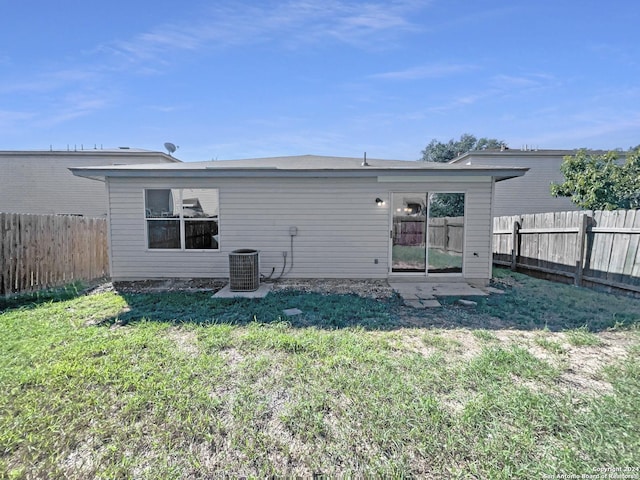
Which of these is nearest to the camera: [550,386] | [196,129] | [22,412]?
[22,412]

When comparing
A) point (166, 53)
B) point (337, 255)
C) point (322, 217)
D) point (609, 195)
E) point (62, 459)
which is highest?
point (166, 53)

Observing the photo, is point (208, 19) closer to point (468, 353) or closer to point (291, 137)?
point (468, 353)

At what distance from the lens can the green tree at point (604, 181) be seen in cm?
1134

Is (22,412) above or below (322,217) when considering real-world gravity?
below

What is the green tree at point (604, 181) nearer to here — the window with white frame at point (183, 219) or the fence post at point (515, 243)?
the fence post at point (515, 243)

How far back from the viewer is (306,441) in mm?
2064

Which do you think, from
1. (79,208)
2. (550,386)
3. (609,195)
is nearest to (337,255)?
(550,386)

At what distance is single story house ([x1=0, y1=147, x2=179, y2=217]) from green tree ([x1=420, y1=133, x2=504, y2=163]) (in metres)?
19.9

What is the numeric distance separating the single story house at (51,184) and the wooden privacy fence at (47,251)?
30.7ft

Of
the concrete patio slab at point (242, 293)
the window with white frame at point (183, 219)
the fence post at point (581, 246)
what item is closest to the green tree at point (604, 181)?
the fence post at point (581, 246)

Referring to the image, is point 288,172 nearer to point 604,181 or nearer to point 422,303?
point 422,303

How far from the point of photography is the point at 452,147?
24500mm

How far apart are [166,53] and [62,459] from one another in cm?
966

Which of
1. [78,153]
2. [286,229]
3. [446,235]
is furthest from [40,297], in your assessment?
[78,153]
